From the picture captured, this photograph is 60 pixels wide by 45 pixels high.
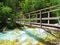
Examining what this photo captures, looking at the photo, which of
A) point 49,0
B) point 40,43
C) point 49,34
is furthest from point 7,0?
point 40,43

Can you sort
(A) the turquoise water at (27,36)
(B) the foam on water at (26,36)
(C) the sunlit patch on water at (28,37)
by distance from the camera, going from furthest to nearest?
(A) the turquoise water at (27,36)
(B) the foam on water at (26,36)
(C) the sunlit patch on water at (28,37)

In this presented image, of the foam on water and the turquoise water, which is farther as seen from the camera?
the turquoise water

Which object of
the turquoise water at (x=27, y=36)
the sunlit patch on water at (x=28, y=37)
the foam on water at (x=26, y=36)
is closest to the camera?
the sunlit patch on water at (x=28, y=37)

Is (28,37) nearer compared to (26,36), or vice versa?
(28,37)

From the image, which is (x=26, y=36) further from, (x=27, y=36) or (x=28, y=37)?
(x=28, y=37)

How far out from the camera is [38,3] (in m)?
20.5

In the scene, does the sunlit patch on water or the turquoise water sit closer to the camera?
the sunlit patch on water

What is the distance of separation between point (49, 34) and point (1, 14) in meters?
8.22

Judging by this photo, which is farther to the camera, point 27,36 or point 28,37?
point 27,36

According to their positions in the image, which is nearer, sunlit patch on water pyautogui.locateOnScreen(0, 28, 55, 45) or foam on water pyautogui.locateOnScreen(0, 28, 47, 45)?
sunlit patch on water pyautogui.locateOnScreen(0, 28, 55, 45)

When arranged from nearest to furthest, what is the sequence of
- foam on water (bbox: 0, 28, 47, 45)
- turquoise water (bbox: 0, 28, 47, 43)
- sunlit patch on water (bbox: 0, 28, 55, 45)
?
1. sunlit patch on water (bbox: 0, 28, 55, 45)
2. foam on water (bbox: 0, 28, 47, 45)
3. turquoise water (bbox: 0, 28, 47, 43)

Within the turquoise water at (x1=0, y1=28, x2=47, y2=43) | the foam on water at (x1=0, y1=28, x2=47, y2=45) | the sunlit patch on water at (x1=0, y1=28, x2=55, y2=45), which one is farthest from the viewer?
the turquoise water at (x1=0, y1=28, x2=47, y2=43)

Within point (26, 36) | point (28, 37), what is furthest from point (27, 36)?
point (28, 37)

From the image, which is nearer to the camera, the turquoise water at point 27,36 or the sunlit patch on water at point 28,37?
the sunlit patch on water at point 28,37
